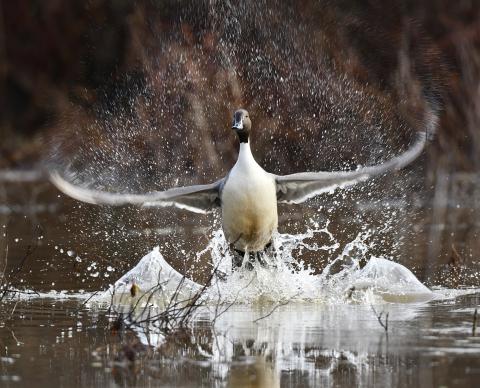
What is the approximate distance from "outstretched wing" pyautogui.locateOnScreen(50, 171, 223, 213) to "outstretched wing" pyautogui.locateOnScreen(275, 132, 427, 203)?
537mm

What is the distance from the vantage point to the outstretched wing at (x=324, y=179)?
9508 millimetres

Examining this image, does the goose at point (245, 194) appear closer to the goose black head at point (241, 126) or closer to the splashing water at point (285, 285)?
the goose black head at point (241, 126)

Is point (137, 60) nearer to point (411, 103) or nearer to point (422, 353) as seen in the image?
point (411, 103)

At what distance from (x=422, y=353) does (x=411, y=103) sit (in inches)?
455

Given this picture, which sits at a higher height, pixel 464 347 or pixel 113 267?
pixel 113 267

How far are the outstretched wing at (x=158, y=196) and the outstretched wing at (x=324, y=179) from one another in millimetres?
537

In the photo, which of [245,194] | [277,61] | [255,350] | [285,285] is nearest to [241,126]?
[245,194]

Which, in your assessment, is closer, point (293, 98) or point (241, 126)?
point (241, 126)

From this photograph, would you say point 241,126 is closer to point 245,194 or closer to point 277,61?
point 245,194

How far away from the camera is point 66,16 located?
28.6 meters

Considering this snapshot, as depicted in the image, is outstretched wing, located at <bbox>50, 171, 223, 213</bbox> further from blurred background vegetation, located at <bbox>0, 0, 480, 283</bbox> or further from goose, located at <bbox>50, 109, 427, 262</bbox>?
blurred background vegetation, located at <bbox>0, 0, 480, 283</bbox>

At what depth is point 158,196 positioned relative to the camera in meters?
9.44

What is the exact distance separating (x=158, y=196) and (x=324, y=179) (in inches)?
53.0

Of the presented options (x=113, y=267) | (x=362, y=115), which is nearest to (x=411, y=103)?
(x=362, y=115)
